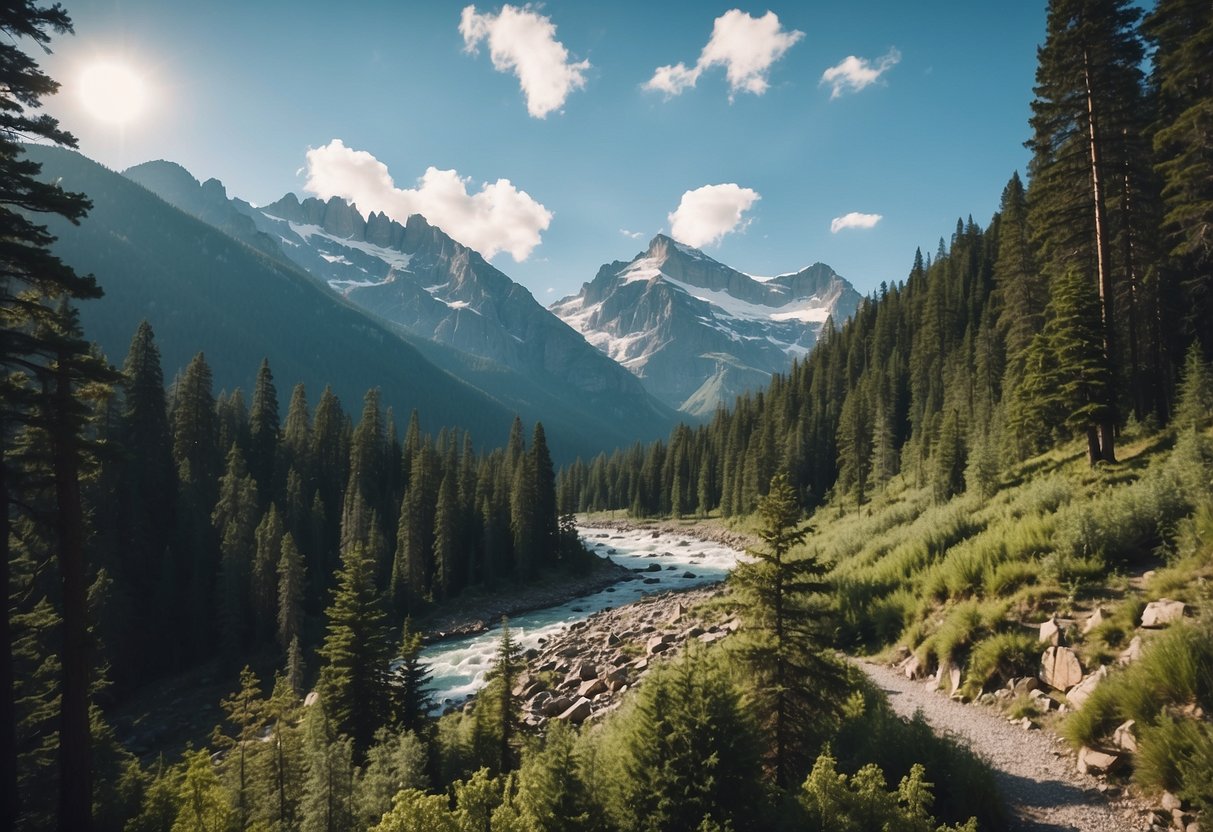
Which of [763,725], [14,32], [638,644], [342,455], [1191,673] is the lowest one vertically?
[638,644]

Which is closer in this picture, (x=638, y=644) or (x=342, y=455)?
(x=638, y=644)

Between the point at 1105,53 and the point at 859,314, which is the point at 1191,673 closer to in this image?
the point at 1105,53

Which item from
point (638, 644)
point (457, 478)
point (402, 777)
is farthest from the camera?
point (457, 478)

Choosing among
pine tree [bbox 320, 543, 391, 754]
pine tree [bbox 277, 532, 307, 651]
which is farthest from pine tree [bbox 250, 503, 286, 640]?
pine tree [bbox 320, 543, 391, 754]

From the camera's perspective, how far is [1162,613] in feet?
32.2

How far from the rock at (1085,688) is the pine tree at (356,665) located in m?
14.5

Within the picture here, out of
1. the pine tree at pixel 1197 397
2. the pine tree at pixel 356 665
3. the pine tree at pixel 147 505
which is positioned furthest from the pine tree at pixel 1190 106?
the pine tree at pixel 147 505

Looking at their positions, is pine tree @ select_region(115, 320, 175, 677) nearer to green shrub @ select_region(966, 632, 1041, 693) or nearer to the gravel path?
the gravel path

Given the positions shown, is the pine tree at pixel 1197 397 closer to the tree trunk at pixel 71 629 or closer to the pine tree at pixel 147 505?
the tree trunk at pixel 71 629

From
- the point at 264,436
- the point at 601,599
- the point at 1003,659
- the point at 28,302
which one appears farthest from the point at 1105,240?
the point at 264,436

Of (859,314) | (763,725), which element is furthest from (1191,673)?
(859,314)

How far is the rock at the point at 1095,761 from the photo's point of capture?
8109 mm

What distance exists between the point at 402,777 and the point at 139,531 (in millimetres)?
45317

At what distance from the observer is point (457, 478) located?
67375 mm
